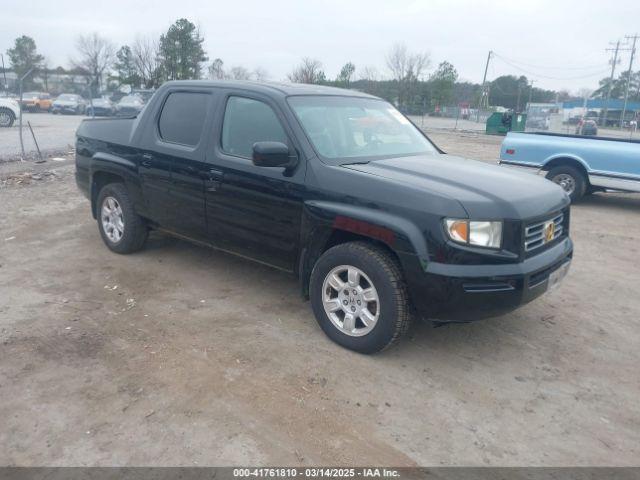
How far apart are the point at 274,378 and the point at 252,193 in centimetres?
151

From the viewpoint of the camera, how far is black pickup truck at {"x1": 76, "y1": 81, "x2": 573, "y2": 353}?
11.2ft

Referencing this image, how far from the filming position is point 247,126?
448 centimetres

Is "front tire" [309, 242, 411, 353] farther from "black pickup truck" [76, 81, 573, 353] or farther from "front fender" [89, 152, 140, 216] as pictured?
"front fender" [89, 152, 140, 216]

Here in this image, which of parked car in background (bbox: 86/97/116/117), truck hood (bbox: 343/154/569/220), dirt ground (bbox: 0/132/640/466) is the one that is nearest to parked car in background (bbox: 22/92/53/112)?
parked car in background (bbox: 86/97/116/117)

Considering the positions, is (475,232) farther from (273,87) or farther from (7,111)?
(7,111)

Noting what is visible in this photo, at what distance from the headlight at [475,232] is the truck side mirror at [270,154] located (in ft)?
4.15

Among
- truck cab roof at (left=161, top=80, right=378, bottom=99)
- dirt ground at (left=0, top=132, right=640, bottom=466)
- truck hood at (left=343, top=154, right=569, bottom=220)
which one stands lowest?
dirt ground at (left=0, top=132, right=640, bottom=466)

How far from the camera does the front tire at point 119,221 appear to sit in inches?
219

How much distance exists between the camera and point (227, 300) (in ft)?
15.5

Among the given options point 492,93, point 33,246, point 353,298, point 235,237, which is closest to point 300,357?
point 353,298

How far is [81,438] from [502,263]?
2640 millimetres

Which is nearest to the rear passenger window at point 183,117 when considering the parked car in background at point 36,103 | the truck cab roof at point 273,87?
the truck cab roof at point 273,87

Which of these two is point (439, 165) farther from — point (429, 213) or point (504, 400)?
point (504, 400)

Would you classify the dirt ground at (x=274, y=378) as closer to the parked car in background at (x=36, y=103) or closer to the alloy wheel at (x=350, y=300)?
the alloy wheel at (x=350, y=300)
